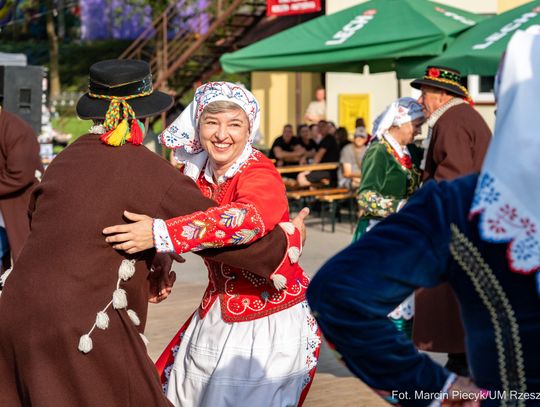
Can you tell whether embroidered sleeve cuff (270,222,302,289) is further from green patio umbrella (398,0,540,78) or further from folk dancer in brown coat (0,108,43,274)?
green patio umbrella (398,0,540,78)

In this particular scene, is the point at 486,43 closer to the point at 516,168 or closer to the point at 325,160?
the point at 325,160

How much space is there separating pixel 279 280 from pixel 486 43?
6824 millimetres

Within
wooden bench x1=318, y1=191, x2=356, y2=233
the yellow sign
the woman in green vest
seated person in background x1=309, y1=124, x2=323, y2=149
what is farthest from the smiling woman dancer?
the yellow sign

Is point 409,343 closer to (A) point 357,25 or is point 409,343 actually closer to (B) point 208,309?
(B) point 208,309

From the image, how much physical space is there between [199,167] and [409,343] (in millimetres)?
2182

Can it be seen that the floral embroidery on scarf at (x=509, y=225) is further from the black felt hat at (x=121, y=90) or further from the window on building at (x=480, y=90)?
the window on building at (x=480, y=90)

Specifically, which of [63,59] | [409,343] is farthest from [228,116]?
[63,59]

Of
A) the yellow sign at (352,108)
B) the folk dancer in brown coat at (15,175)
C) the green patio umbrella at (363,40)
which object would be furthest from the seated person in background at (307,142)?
the folk dancer in brown coat at (15,175)

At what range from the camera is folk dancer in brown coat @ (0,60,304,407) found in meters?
3.15

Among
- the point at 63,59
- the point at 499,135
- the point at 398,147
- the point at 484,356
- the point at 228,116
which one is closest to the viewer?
the point at 499,135

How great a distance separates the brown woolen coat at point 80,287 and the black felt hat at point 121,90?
0.16 m

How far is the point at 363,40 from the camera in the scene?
11273 mm

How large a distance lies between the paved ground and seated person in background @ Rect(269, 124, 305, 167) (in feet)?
6.36

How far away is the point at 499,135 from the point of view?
1.84m
